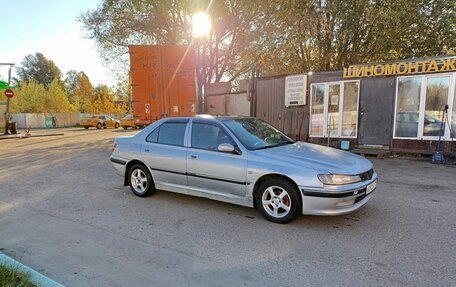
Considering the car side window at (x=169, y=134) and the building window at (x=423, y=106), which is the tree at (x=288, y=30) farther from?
the car side window at (x=169, y=134)

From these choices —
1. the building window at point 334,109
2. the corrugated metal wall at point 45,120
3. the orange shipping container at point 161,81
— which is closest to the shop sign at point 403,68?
the building window at point 334,109

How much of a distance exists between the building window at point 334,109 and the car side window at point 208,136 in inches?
303

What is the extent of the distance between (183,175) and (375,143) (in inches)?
319

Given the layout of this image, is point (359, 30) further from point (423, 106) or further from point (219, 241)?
point (219, 241)

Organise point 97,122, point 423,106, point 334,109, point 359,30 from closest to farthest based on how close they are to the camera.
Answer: point 423,106 → point 334,109 → point 359,30 → point 97,122

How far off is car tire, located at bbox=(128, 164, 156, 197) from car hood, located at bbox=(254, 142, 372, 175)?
7.71ft

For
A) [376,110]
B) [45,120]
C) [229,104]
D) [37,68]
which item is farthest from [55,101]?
[37,68]

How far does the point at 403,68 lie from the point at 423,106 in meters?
1.36

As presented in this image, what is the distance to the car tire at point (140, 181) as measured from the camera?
5.98 m

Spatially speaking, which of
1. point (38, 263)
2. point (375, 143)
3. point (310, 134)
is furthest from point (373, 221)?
point (310, 134)

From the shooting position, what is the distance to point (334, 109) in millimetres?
11836

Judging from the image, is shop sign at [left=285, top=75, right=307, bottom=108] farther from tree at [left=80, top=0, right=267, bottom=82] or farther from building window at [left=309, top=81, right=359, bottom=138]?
tree at [left=80, top=0, right=267, bottom=82]

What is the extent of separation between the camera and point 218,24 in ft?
54.7

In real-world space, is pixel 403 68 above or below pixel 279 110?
above
